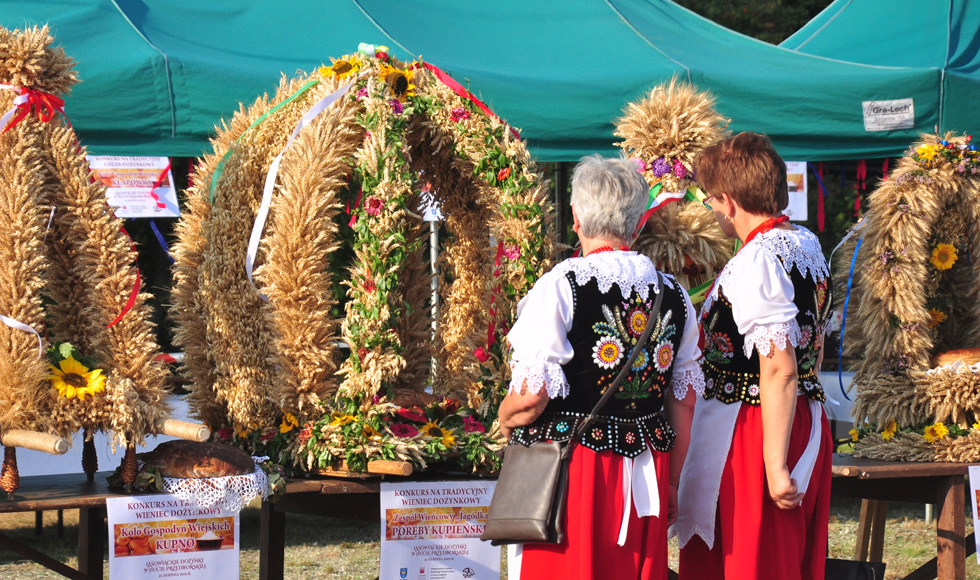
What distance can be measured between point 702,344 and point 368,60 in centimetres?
124

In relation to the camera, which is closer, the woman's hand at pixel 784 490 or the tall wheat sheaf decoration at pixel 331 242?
the woman's hand at pixel 784 490

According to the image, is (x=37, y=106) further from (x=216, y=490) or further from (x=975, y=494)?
(x=975, y=494)

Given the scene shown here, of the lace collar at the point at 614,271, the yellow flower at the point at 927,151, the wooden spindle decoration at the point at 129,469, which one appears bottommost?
the wooden spindle decoration at the point at 129,469

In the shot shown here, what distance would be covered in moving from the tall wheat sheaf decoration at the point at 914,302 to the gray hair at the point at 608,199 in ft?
5.05

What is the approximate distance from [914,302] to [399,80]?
1868 millimetres

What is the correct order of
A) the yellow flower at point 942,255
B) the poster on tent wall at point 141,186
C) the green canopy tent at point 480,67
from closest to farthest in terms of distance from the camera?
the yellow flower at point 942,255 < the green canopy tent at point 480,67 < the poster on tent wall at point 141,186

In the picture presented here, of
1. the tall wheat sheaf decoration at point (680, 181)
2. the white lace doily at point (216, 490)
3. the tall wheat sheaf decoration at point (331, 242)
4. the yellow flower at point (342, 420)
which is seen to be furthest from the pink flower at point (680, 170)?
the white lace doily at point (216, 490)

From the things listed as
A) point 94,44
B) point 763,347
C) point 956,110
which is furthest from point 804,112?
point 94,44

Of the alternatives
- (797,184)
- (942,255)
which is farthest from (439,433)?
(797,184)

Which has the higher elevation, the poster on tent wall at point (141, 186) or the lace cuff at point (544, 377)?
the poster on tent wall at point (141, 186)

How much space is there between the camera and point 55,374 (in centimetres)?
244

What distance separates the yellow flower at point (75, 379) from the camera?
2.42 m

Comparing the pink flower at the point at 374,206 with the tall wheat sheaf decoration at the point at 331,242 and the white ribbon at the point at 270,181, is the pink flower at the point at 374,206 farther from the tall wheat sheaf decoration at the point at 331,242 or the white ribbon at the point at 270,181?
the white ribbon at the point at 270,181

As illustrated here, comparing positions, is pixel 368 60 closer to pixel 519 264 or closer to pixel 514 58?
pixel 519 264
